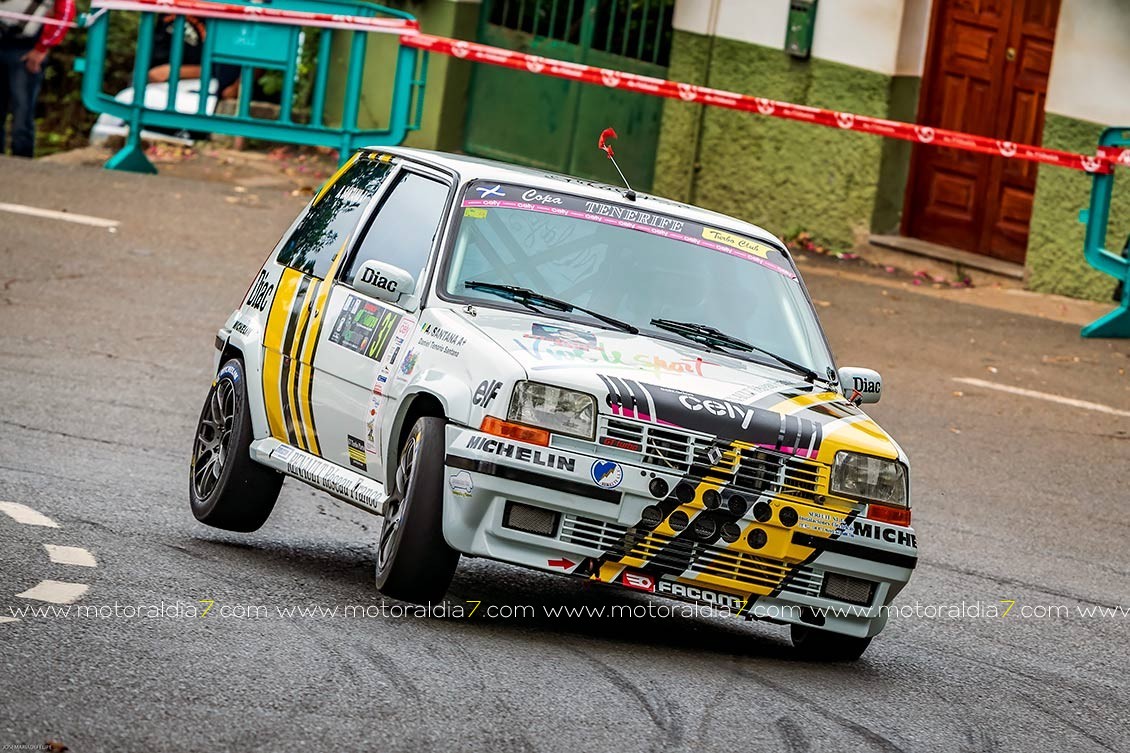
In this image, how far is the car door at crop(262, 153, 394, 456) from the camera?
7738 mm

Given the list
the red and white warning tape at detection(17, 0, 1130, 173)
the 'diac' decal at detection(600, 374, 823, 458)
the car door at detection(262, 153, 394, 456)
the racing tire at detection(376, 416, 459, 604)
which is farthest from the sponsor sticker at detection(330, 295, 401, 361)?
the red and white warning tape at detection(17, 0, 1130, 173)

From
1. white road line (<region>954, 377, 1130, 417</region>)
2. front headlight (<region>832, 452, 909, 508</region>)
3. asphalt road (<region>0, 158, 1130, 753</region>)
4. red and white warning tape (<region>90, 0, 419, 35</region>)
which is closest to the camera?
asphalt road (<region>0, 158, 1130, 753</region>)

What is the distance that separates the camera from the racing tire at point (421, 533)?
646 cm

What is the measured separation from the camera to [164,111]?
18781 mm

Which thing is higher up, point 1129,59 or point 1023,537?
point 1129,59

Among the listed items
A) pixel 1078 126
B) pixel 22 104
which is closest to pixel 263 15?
pixel 22 104

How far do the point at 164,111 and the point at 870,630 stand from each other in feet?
43.6

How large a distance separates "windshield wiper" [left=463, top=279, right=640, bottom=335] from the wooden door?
471 inches

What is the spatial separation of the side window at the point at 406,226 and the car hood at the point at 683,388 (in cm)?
62

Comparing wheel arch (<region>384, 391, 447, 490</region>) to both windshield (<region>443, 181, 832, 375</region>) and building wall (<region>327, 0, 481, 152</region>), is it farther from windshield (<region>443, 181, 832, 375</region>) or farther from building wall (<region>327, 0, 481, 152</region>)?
building wall (<region>327, 0, 481, 152</region>)

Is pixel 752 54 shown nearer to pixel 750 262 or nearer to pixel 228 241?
pixel 228 241

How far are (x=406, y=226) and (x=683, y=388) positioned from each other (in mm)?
1724

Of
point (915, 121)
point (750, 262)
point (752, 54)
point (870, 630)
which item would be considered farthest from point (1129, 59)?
point (870, 630)

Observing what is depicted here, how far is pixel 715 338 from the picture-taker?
291 inches
